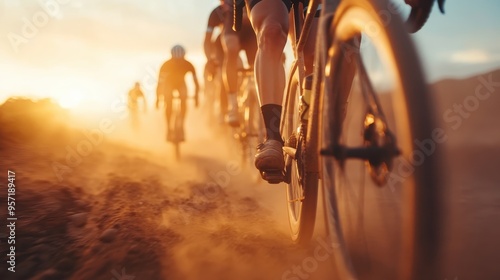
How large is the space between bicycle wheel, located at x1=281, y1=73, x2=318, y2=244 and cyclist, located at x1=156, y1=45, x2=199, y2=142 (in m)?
6.58

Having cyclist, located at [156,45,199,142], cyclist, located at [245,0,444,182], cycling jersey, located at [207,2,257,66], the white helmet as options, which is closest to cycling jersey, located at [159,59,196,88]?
cyclist, located at [156,45,199,142]

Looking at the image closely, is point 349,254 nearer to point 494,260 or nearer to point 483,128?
point 494,260

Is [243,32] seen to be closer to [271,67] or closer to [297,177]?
[271,67]

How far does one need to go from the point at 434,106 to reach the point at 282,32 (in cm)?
164

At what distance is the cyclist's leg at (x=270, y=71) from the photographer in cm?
239

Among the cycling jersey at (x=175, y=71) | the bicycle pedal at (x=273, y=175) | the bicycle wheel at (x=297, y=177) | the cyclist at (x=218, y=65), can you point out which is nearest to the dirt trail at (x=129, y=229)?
the bicycle wheel at (x=297, y=177)

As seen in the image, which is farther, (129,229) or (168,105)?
(168,105)

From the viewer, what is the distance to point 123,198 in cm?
338

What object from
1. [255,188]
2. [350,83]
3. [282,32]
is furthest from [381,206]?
[255,188]

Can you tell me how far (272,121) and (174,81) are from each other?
7233mm

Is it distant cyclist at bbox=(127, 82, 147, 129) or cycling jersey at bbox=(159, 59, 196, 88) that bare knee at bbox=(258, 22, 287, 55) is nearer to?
cycling jersey at bbox=(159, 59, 196, 88)

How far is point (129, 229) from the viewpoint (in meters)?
2.51

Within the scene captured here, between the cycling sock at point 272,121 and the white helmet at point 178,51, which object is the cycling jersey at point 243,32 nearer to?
the white helmet at point 178,51

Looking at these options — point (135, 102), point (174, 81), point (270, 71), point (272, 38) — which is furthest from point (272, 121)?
point (135, 102)
